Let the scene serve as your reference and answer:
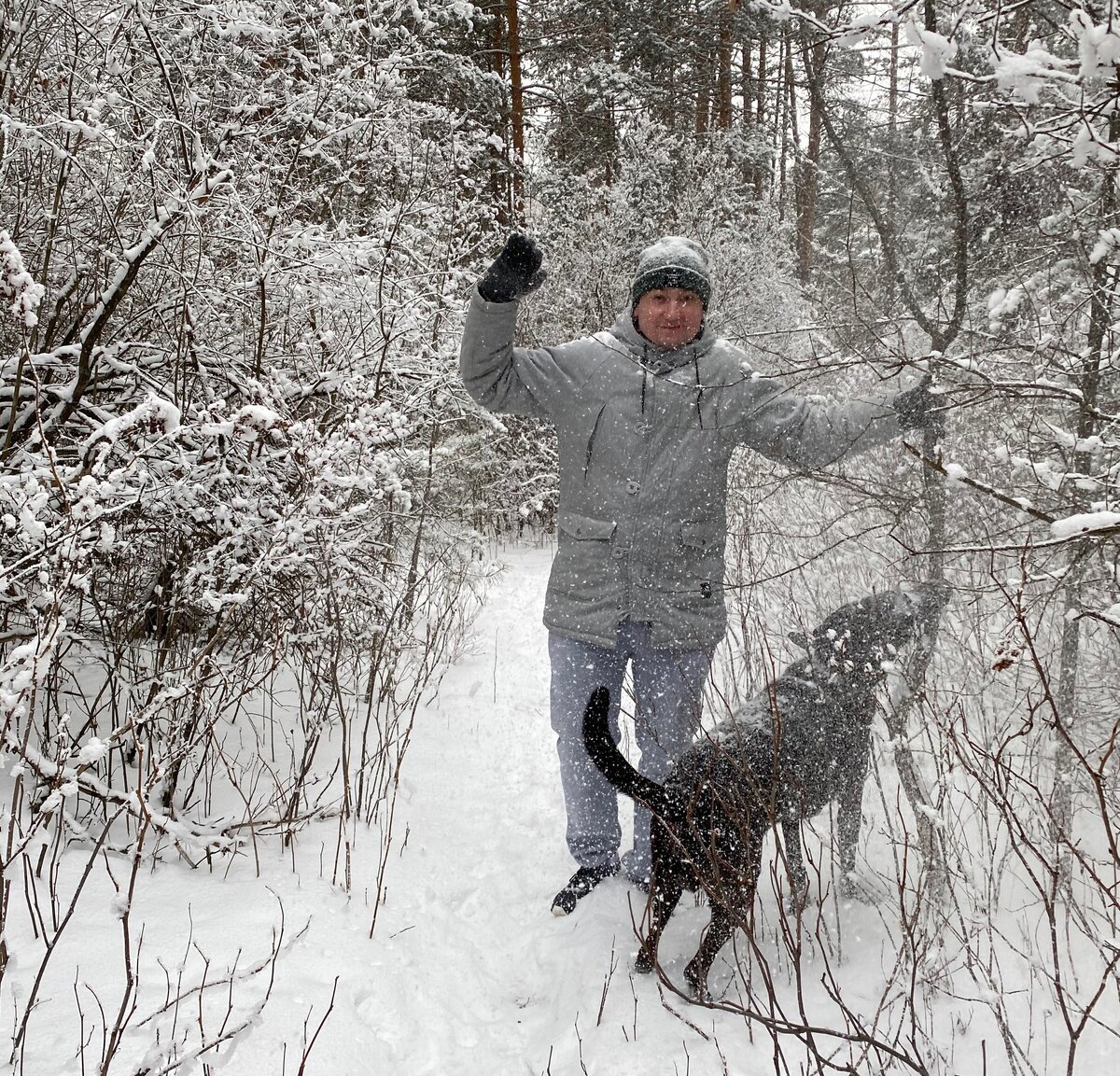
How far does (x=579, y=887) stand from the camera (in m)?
2.93

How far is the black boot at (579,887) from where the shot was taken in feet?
9.40

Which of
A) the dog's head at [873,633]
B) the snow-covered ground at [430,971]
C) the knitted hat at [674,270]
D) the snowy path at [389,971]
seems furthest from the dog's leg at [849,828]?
the knitted hat at [674,270]

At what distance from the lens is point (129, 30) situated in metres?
2.93

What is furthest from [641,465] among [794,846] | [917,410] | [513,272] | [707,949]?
[707,949]

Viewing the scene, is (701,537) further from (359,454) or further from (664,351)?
(359,454)

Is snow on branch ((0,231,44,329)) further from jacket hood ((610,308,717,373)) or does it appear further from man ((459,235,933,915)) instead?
jacket hood ((610,308,717,373))

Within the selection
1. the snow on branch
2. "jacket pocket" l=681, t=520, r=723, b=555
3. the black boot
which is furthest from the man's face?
the black boot

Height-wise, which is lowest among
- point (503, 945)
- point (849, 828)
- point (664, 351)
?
point (503, 945)

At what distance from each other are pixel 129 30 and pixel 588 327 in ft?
26.9

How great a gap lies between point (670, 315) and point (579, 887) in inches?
80.7

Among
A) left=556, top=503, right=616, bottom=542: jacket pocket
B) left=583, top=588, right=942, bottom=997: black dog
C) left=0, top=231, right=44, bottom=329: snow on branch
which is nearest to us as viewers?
left=0, top=231, right=44, bottom=329: snow on branch

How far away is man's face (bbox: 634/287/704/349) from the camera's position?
108 inches

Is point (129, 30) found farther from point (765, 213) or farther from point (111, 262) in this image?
point (765, 213)

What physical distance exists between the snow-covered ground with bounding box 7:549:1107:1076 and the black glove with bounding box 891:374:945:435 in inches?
52.7
